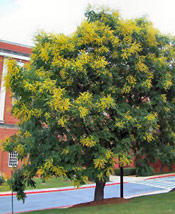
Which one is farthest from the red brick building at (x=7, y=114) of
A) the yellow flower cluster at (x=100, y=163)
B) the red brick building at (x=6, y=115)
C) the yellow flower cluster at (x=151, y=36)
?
the yellow flower cluster at (x=100, y=163)

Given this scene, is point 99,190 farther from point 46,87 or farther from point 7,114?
point 7,114

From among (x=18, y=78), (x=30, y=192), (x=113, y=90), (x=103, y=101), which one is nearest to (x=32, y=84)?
(x=18, y=78)

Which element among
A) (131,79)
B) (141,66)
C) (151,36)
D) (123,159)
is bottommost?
(123,159)

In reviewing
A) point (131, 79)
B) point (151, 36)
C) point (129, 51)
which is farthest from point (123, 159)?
point (151, 36)

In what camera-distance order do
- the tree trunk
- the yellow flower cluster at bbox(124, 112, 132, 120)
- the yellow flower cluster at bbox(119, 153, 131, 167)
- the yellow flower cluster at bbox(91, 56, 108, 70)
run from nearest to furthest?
1. the yellow flower cluster at bbox(119, 153, 131, 167)
2. the yellow flower cluster at bbox(124, 112, 132, 120)
3. the yellow flower cluster at bbox(91, 56, 108, 70)
4. the tree trunk

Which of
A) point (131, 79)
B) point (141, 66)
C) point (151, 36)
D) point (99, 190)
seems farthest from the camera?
point (99, 190)

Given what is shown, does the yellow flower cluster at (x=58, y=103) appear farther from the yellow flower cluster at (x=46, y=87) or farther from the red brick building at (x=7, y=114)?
the red brick building at (x=7, y=114)

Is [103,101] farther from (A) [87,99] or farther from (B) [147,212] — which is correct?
(B) [147,212]

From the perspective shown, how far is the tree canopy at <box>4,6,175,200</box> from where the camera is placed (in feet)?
26.0

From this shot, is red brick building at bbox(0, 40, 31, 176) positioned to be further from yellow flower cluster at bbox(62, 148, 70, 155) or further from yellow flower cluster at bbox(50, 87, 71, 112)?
yellow flower cluster at bbox(50, 87, 71, 112)

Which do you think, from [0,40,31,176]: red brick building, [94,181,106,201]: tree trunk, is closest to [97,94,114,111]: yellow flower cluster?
[94,181,106,201]: tree trunk

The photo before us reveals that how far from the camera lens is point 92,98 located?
827 cm

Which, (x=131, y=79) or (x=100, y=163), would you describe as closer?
(x=100, y=163)

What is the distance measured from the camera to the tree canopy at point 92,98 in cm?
792
